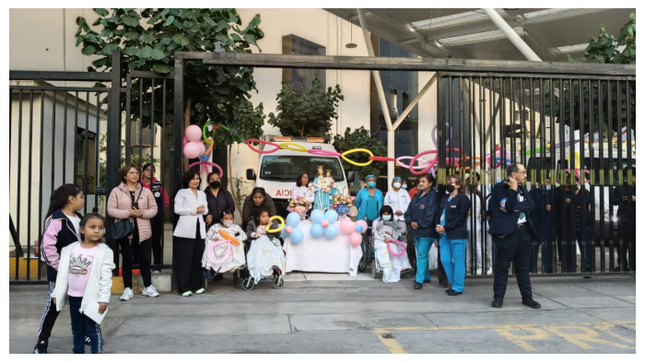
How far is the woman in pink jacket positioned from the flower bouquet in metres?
2.82

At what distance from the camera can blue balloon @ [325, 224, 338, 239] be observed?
8.52 m

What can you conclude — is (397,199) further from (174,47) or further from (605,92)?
(174,47)

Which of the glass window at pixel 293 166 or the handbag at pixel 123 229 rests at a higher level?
the glass window at pixel 293 166

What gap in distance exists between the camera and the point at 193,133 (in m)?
7.63

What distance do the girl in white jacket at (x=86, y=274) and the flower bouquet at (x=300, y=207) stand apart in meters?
4.85

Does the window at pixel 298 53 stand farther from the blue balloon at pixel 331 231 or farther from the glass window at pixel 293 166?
the blue balloon at pixel 331 231

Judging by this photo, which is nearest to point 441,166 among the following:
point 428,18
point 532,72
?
point 532,72

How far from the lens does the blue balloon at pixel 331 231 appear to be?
8523 mm

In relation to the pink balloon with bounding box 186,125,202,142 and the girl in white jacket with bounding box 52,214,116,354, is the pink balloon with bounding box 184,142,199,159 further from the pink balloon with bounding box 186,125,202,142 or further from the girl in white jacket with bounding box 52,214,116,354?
the girl in white jacket with bounding box 52,214,116,354

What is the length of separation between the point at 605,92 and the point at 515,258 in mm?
3915

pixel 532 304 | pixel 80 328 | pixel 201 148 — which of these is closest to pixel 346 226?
pixel 201 148

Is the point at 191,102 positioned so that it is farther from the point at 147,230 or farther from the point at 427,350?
the point at 427,350

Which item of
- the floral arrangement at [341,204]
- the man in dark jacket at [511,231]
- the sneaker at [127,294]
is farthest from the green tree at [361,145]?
the sneaker at [127,294]

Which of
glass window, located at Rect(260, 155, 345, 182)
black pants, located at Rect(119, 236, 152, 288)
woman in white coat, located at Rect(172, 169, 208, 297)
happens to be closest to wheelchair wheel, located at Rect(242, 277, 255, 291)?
woman in white coat, located at Rect(172, 169, 208, 297)
